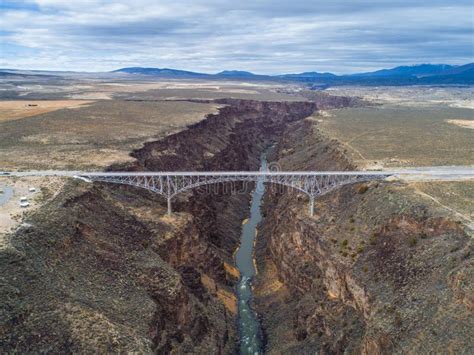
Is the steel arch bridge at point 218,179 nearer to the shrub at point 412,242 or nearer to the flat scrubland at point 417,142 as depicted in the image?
the flat scrubland at point 417,142

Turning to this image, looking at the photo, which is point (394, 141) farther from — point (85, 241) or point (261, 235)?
point (85, 241)

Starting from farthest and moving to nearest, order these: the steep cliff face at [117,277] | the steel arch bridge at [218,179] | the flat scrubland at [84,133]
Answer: the flat scrubland at [84,133]
the steel arch bridge at [218,179]
the steep cliff face at [117,277]

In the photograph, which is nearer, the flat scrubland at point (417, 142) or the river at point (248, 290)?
the river at point (248, 290)

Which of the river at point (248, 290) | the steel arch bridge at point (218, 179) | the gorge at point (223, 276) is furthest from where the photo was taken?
the steel arch bridge at point (218, 179)

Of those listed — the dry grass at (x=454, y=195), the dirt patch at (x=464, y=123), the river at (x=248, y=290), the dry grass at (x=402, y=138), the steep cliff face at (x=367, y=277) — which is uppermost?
the dirt patch at (x=464, y=123)

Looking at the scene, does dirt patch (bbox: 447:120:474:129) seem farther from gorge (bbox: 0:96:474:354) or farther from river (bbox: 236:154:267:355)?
river (bbox: 236:154:267:355)

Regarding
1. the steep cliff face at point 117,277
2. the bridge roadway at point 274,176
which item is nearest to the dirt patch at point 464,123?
the bridge roadway at point 274,176
